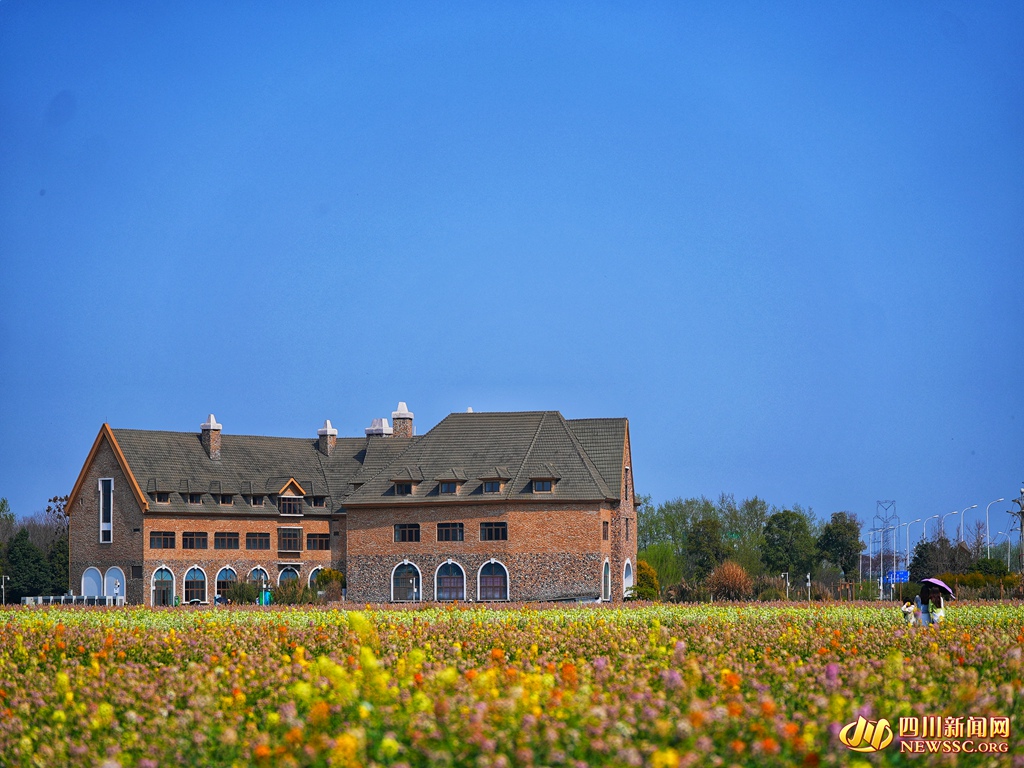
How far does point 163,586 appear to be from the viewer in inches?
2527

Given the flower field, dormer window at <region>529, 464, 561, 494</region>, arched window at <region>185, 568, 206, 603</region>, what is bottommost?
arched window at <region>185, 568, 206, 603</region>

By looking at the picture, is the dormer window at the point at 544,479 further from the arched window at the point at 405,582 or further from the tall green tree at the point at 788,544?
the tall green tree at the point at 788,544

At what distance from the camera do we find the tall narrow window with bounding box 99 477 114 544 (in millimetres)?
65938

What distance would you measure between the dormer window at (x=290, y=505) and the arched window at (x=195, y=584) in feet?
18.6

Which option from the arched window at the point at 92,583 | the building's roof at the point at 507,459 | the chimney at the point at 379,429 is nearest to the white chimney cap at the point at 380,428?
the chimney at the point at 379,429

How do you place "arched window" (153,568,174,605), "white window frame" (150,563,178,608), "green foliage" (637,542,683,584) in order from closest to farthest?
"white window frame" (150,563,178,608) → "arched window" (153,568,174,605) → "green foliage" (637,542,683,584)

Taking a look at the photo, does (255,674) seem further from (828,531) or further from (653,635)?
(828,531)

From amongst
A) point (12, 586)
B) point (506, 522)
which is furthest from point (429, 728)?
point (12, 586)

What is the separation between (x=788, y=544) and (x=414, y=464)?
32.1 meters

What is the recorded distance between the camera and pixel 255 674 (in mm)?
12398

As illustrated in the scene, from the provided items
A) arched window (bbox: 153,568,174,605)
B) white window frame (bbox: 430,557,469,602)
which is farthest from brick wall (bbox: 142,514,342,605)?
white window frame (bbox: 430,557,469,602)

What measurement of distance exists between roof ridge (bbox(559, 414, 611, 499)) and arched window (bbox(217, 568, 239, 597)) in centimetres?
1896

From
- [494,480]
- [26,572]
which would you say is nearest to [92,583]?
[26,572]

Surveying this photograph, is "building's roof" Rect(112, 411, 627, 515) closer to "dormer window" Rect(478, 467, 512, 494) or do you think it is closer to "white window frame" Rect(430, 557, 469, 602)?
"dormer window" Rect(478, 467, 512, 494)
